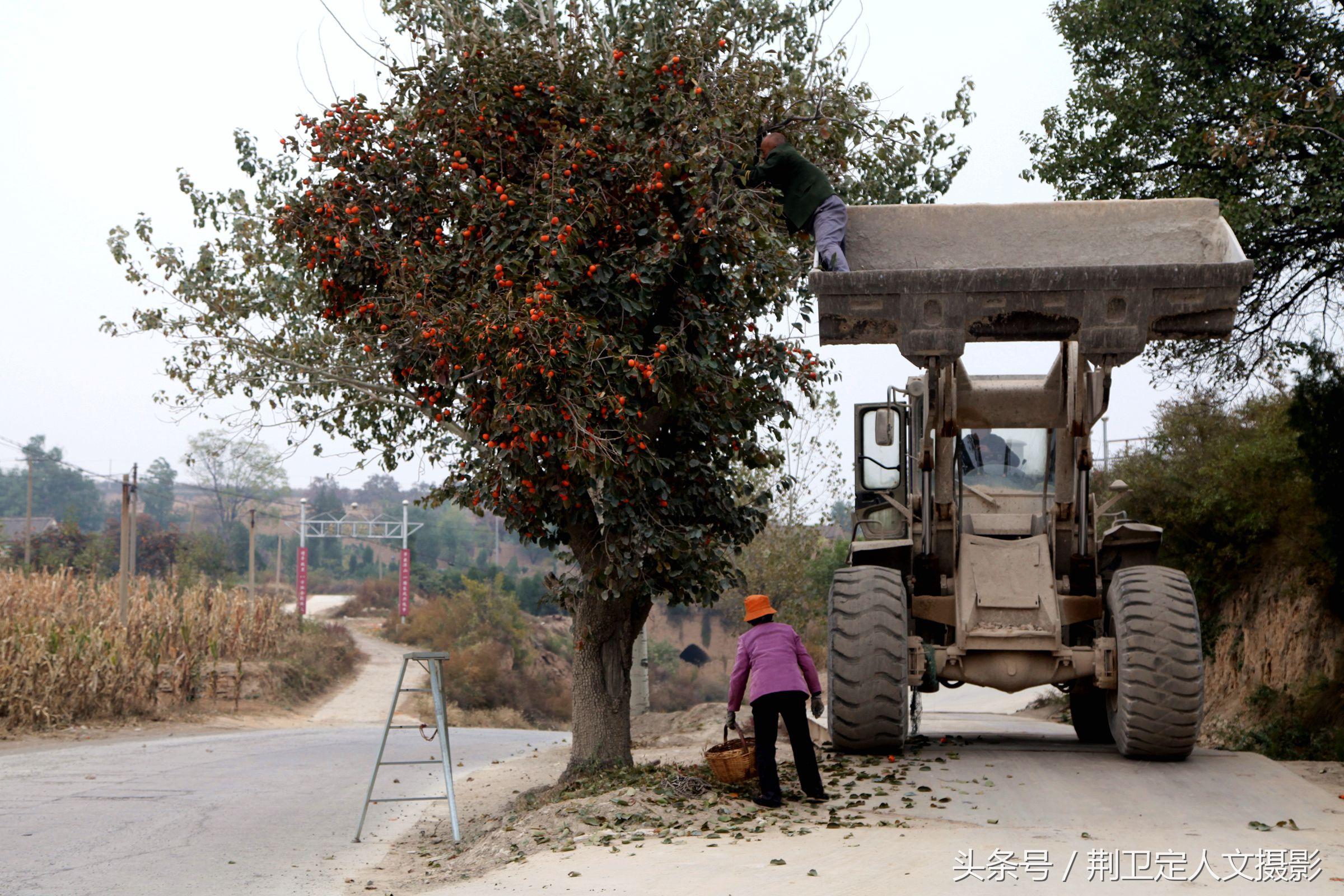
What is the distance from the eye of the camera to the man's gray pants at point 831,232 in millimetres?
8891

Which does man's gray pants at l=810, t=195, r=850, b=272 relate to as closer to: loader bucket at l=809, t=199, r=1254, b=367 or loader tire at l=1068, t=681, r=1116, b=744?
loader bucket at l=809, t=199, r=1254, b=367

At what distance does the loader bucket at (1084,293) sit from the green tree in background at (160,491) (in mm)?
108760

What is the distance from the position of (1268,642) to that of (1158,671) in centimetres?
865

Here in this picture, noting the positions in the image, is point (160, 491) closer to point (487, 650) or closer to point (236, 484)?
point (236, 484)

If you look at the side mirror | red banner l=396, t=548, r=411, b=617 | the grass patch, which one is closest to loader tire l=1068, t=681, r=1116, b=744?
the side mirror

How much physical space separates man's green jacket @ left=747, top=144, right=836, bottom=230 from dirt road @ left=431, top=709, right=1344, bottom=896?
430cm

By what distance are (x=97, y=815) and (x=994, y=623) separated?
7.97 m

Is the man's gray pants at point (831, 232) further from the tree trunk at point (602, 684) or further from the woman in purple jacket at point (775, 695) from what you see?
the tree trunk at point (602, 684)

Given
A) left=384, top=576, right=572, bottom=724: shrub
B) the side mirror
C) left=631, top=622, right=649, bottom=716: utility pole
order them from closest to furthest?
the side mirror
left=631, top=622, right=649, bottom=716: utility pole
left=384, top=576, right=572, bottom=724: shrub

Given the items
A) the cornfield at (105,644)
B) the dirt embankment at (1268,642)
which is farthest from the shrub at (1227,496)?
the cornfield at (105,644)

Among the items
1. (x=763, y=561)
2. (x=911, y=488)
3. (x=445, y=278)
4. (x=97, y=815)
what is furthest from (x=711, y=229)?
(x=763, y=561)

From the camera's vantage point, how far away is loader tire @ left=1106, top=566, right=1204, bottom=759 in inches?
367

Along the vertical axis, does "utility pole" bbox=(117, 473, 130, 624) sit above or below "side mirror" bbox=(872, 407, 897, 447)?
below

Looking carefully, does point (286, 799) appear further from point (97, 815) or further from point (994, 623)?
point (994, 623)
